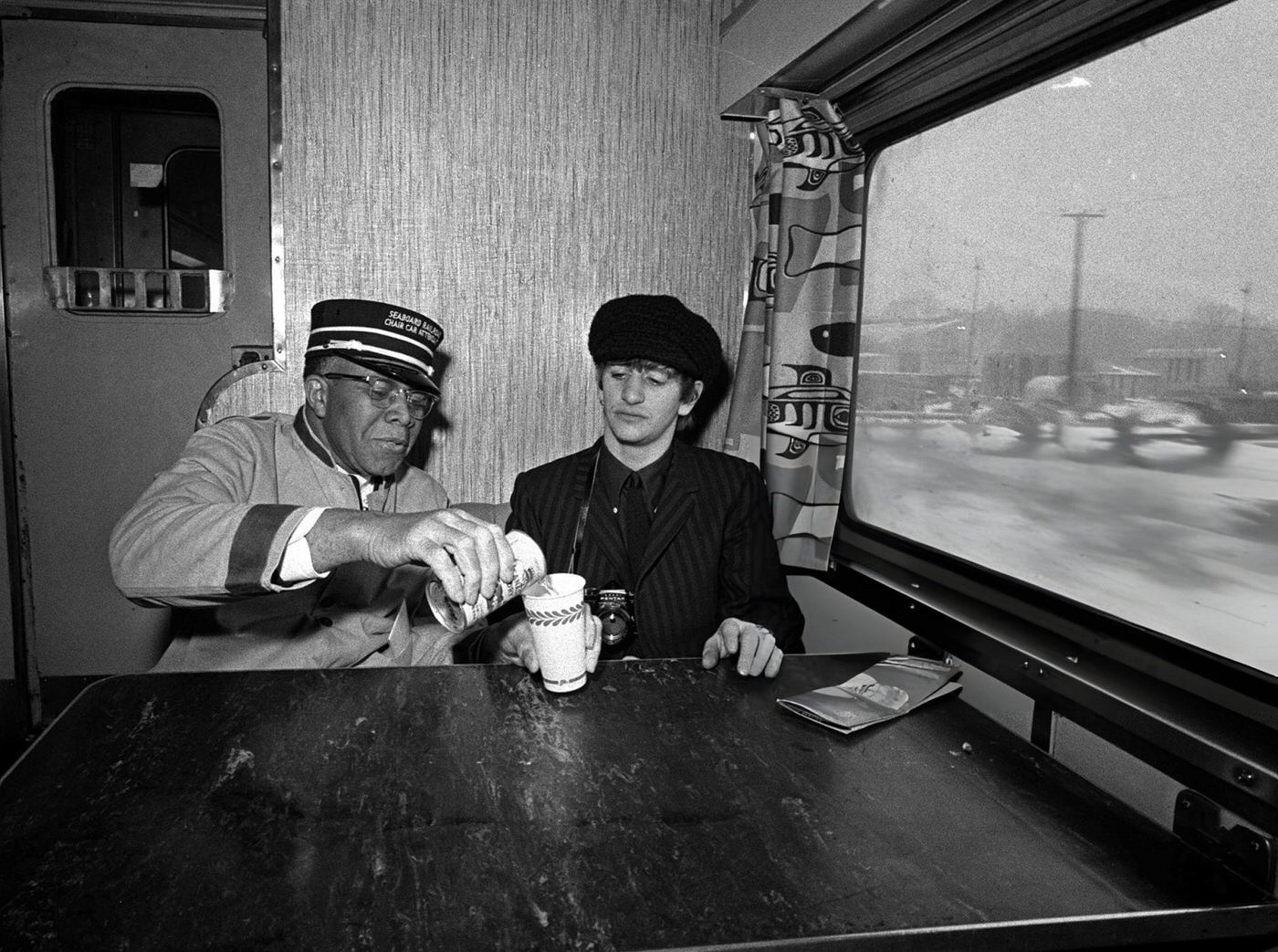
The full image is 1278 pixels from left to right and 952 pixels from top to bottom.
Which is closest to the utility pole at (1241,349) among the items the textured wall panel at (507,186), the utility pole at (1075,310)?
the utility pole at (1075,310)

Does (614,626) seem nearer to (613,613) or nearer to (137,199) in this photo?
(613,613)

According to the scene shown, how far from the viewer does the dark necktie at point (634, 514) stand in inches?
88.4

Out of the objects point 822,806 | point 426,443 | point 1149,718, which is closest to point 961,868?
point 822,806

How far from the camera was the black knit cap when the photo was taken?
2.12 metres

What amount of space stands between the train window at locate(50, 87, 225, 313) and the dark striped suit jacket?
1.40m

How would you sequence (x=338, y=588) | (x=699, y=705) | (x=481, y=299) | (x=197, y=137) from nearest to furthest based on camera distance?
(x=699, y=705) < (x=338, y=588) < (x=481, y=299) < (x=197, y=137)

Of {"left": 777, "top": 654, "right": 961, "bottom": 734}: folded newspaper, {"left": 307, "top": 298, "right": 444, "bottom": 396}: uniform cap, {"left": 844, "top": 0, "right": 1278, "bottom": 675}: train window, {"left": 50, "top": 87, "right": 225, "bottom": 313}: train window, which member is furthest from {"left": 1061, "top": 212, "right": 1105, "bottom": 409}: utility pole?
{"left": 50, "top": 87, "right": 225, "bottom": 313}: train window

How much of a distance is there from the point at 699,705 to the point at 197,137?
250 cm

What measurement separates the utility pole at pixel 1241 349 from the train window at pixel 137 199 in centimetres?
268

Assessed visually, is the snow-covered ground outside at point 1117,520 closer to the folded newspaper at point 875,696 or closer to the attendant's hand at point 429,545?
the folded newspaper at point 875,696

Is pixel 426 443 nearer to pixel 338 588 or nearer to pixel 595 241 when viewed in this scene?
pixel 338 588

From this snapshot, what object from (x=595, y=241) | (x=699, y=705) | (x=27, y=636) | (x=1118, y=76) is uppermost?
(x=1118, y=76)

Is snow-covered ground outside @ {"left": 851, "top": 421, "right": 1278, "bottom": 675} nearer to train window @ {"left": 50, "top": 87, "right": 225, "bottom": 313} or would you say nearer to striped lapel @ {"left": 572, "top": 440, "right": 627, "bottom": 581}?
striped lapel @ {"left": 572, "top": 440, "right": 627, "bottom": 581}

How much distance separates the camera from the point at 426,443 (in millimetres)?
2592
